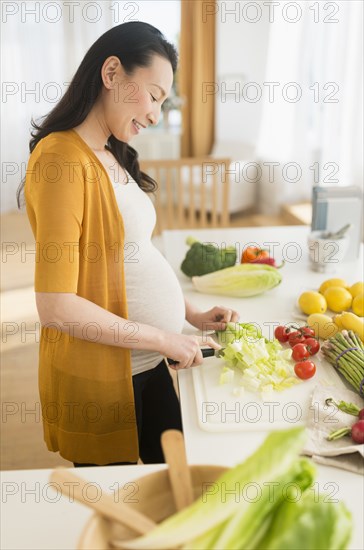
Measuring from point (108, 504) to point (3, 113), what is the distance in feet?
15.8

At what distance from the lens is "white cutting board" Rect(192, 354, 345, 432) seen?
109 cm

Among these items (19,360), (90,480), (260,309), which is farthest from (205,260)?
(19,360)

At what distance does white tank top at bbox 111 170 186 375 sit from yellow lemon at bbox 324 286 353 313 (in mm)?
440

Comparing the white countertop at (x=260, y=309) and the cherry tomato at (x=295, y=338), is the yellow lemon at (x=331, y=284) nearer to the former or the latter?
the white countertop at (x=260, y=309)

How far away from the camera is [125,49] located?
3.96ft

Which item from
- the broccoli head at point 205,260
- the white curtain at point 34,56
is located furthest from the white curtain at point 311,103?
the broccoli head at point 205,260

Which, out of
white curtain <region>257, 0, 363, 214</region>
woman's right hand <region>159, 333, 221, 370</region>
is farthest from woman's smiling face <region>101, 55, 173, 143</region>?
white curtain <region>257, 0, 363, 214</region>

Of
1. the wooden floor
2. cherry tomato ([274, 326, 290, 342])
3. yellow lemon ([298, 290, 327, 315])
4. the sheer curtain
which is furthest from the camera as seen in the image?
the sheer curtain

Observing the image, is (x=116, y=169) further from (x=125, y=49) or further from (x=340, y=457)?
(x=340, y=457)

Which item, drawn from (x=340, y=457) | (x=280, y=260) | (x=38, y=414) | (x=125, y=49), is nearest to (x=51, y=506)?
(x=340, y=457)

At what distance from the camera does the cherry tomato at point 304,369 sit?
48.4 inches

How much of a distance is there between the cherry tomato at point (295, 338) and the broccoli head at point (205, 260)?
1.55 ft

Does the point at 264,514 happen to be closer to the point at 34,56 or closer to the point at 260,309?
the point at 260,309

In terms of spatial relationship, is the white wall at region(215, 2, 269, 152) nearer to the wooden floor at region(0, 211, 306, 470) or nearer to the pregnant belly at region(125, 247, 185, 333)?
the wooden floor at region(0, 211, 306, 470)
